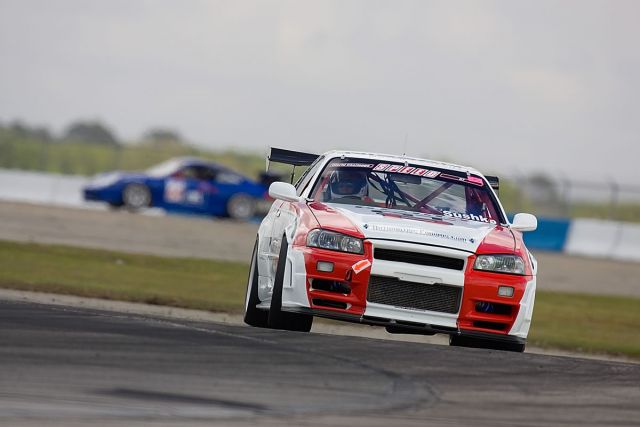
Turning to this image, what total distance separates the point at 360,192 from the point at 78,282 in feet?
21.1

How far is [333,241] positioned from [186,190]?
2339 centimetres

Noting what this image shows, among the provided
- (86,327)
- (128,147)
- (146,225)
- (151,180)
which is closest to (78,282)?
(86,327)

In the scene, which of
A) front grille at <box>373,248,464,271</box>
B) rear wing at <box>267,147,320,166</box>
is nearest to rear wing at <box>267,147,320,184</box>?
rear wing at <box>267,147,320,166</box>

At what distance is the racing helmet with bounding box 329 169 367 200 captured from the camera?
10.0m

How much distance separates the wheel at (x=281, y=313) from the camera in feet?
29.7

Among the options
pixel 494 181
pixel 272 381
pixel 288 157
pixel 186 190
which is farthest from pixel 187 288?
pixel 186 190

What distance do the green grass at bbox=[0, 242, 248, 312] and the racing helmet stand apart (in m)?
4.51

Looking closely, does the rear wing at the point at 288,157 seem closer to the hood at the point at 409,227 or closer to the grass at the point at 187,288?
the hood at the point at 409,227

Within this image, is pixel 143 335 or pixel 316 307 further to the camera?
pixel 316 307

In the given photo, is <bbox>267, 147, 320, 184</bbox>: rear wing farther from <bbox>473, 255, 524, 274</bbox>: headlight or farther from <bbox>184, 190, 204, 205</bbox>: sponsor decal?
<bbox>184, 190, 204, 205</bbox>: sponsor decal

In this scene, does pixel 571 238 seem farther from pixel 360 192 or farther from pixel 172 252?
pixel 360 192

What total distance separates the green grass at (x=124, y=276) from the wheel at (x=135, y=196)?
11.2m

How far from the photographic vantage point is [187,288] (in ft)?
55.2

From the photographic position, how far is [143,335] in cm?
723
